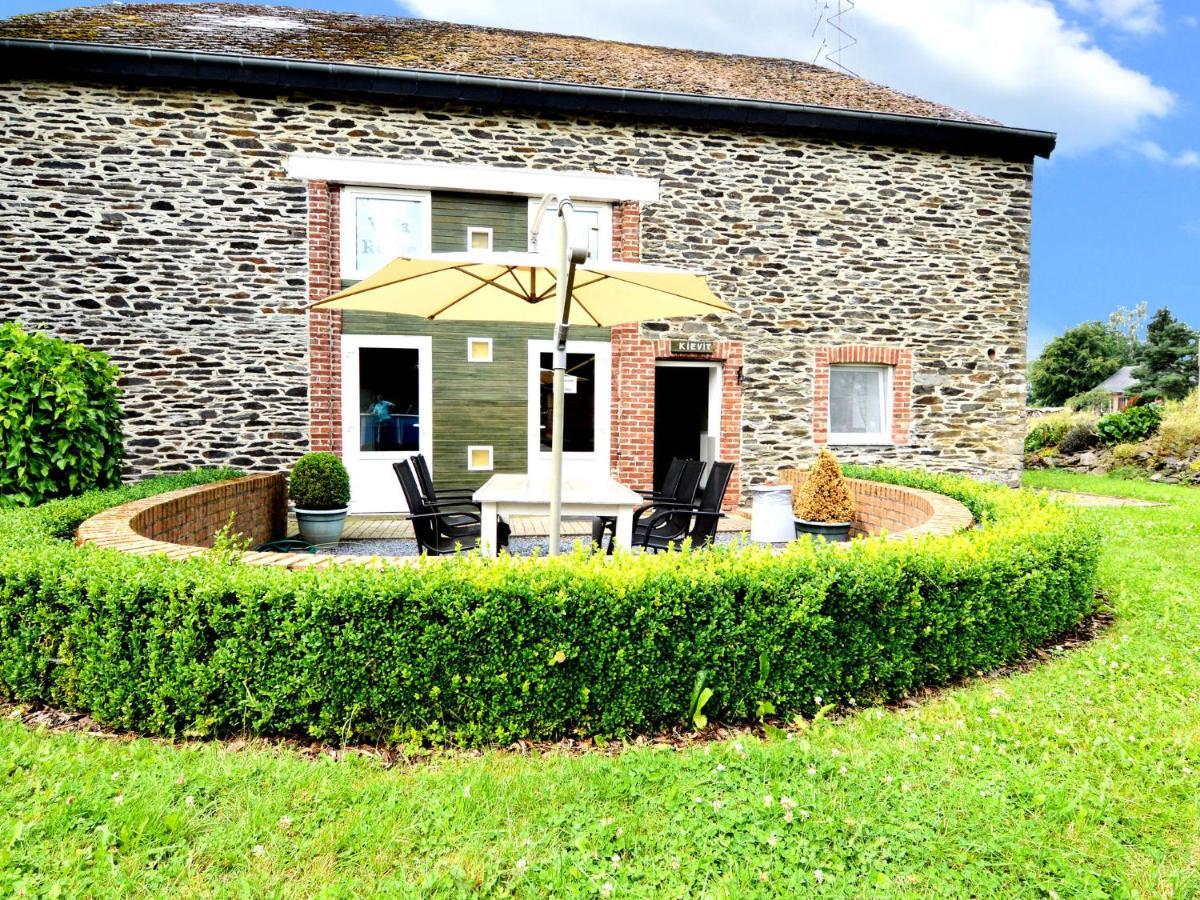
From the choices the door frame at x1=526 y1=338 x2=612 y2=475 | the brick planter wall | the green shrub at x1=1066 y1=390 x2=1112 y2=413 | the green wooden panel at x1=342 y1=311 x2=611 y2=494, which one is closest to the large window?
the green wooden panel at x1=342 y1=311 x2=611 y2=494

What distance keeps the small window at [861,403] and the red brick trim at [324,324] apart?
718 centimetres

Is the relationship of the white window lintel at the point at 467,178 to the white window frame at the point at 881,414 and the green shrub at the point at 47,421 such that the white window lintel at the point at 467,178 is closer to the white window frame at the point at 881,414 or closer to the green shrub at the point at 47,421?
Answer: the white window frame at the point at 881,414

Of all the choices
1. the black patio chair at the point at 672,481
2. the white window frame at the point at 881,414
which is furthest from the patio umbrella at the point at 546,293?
the white window frame at the point at 881,414

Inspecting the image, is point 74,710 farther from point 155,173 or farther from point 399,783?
point 155,173

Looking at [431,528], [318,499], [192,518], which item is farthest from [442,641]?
[318,499]

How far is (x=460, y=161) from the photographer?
29.6 ft

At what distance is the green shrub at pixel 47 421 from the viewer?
16.4 ft

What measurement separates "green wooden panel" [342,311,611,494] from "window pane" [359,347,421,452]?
289mm

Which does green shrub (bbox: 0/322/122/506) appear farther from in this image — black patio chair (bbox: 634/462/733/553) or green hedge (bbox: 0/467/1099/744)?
black patio chair (bbox: 634/462/733/553)

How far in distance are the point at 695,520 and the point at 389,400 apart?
5007mm

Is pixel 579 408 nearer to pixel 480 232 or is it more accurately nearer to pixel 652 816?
pixel 480 232

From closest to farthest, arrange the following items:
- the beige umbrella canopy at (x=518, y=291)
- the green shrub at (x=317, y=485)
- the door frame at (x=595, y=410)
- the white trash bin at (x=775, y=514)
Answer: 1. the beige umbrella canopy at (x=518, y=291)
2. the green shrub at (x=317, y=485)
3. the white trash bin at (x=775, y=514)
4. the door frame at (x=595, y=410)

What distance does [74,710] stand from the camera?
324 cm

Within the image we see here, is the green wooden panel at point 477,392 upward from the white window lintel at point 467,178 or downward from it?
downward
